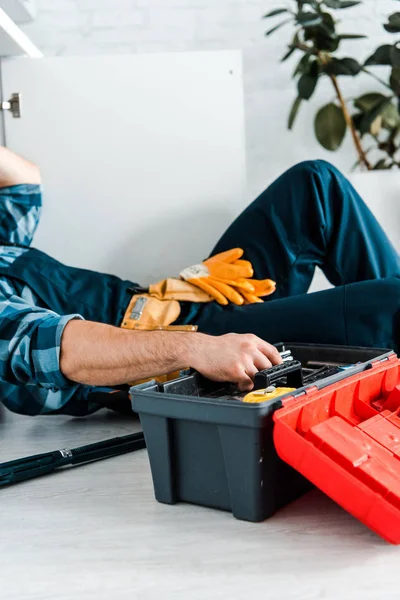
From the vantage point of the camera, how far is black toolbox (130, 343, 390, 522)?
3.63 ft

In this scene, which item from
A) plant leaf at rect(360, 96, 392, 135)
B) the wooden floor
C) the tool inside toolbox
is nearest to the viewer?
the wooden floor

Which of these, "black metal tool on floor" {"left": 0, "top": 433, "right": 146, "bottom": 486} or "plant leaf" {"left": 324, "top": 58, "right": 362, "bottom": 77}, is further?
"plant leaf" {"left": 324, "top": 58, "right": 362, "bottom": 77}

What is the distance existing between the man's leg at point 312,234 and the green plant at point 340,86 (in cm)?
79

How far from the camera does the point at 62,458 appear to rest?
4.76ft

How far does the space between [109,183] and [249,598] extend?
1576 mm

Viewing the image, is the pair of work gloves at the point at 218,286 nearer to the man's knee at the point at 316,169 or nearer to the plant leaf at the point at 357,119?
the man's knee at the point at 316,169

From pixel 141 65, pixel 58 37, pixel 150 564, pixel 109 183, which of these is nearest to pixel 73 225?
pixel 109 183

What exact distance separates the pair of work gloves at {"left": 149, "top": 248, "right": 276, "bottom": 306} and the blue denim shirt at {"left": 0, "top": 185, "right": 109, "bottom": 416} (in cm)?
31

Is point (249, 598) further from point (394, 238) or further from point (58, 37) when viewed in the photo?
point (58, 37)

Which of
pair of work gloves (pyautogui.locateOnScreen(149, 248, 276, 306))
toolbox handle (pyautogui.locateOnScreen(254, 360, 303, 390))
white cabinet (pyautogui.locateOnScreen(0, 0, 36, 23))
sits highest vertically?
white cabinet (pyautogui.locateOnScreen(0, 0, 36, 23))

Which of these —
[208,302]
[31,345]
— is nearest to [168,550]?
[31,345]

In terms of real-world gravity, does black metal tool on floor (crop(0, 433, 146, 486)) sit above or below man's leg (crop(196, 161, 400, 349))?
below

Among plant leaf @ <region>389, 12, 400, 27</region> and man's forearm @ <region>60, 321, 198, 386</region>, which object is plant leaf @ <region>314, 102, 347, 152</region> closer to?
plant leaf @ <region>389, 12, 400, 27</region>

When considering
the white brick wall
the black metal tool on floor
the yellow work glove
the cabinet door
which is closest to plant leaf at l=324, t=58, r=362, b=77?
the white brick wall
